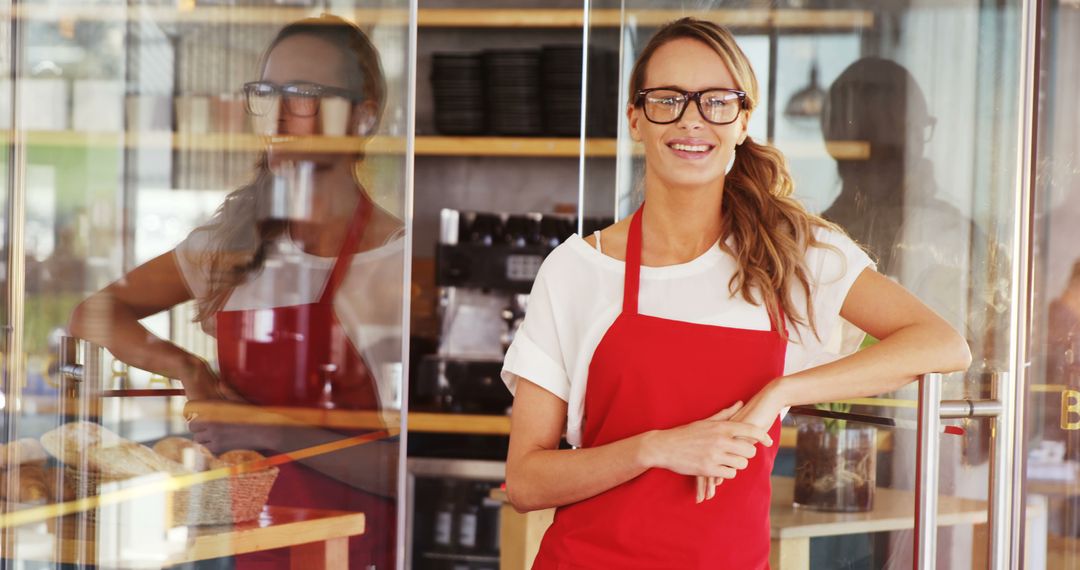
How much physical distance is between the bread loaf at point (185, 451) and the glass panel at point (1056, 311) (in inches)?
43.4

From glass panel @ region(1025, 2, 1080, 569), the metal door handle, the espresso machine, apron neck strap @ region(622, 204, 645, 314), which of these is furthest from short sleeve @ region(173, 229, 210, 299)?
the espresso machine

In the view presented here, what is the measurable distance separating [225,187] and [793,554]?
0.98 meters

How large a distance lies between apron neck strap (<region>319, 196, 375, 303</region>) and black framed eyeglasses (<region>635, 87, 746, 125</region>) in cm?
35

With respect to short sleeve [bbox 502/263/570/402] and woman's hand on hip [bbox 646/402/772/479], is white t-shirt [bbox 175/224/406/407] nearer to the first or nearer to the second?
short sleeve [bbox 502/263/570/402]

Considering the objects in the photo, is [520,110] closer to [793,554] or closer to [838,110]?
[838,110]

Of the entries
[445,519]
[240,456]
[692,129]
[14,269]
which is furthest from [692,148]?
[445,519]

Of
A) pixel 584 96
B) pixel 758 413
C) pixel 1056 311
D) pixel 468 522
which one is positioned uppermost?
pixel 584 96

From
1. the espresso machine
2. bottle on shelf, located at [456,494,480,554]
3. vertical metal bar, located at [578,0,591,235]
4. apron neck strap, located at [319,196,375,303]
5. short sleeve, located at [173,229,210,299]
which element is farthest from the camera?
bottle on shelf, located at [456,494,480,554]

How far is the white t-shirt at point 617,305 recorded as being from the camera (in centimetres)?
126

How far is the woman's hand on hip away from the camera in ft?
3.79

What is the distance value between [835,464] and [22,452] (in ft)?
3.64

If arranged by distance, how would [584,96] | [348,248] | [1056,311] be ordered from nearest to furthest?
[348,248]
[1056,311]
[584,96]

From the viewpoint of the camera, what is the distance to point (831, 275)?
1269mm

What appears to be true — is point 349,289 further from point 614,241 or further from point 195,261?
point 614,241
